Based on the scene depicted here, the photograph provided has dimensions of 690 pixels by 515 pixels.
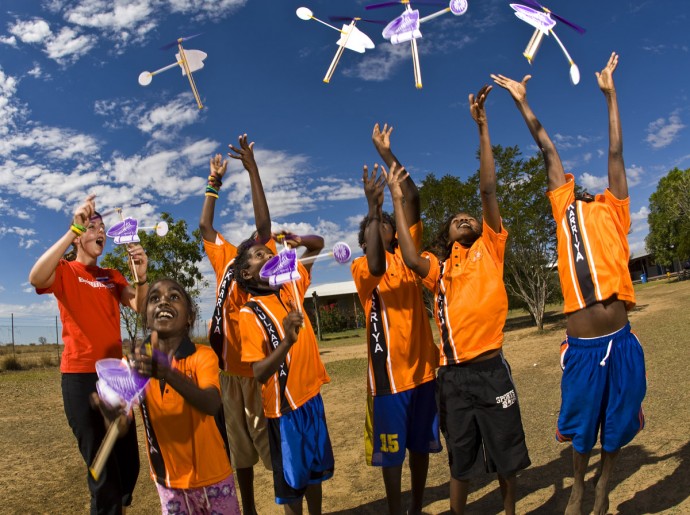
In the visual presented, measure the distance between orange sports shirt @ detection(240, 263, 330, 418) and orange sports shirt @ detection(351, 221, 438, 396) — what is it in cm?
48

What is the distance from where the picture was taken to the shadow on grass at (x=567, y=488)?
11.7ft

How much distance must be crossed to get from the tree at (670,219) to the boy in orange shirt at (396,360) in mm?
35967

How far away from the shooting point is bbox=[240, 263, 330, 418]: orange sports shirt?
3176 mm

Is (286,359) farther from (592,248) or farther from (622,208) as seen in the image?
(622,208)

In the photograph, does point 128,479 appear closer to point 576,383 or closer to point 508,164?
point 576,383

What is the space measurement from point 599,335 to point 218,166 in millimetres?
2972

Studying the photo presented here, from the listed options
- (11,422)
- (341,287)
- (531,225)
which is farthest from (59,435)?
(341,287)

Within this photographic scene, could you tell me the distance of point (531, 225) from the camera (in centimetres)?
1675

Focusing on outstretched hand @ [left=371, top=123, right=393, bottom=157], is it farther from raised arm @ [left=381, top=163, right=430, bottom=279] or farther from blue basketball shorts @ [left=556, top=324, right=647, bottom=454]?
blue basketball shorts @ [left=556, top=324, right=647, bottom=454]

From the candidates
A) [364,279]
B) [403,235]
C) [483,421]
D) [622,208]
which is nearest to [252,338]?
[364,279]

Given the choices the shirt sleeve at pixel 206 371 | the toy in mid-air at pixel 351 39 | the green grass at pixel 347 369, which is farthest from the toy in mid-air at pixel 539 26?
the green grass at pixel 347 369

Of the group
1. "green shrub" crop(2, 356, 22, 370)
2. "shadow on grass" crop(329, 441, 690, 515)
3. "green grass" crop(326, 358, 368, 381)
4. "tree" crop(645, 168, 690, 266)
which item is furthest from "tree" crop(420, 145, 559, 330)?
"tree" crop(645, 168, 690, 266)

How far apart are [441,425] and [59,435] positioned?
7.28m

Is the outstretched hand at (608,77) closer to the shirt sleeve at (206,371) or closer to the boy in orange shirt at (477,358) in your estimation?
the boy in orange shirt at (477,358)
